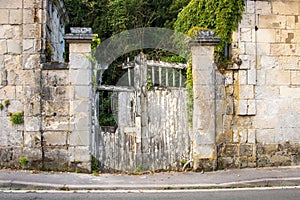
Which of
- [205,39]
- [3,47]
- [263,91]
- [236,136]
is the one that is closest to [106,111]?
[3,47]

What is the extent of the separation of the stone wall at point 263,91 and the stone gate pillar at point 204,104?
0.86 ft

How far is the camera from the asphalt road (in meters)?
5.82

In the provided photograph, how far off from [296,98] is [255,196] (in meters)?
3.35

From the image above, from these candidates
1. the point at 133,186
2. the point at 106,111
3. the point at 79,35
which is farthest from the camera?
the point at 106,111

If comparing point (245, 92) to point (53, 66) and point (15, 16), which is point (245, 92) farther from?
point (15, 16)

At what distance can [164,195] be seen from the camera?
6059 millimetres

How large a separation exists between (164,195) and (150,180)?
1.16 m

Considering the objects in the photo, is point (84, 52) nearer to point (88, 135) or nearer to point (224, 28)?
point (88, 135)

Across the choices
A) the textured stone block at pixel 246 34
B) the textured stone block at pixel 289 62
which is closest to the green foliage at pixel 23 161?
the textured stone block at pixel 246 34

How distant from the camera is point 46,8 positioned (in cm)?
788

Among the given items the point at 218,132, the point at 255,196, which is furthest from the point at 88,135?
the point at 255,196

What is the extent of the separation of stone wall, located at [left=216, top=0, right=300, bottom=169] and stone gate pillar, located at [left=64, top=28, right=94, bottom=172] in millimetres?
2888

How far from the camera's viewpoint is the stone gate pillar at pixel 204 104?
26.1 ft

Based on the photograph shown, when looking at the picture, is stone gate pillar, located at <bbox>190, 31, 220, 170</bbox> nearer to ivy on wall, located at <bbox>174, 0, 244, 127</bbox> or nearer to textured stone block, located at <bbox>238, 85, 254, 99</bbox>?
ivy on wall, located at <bbox>174, 0, 244, 127</bbox>
